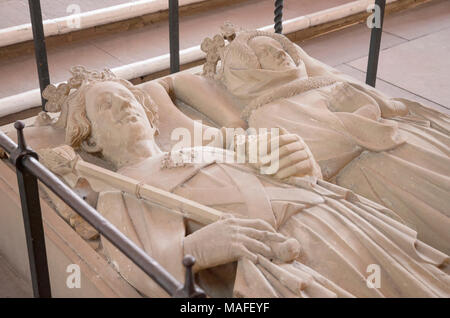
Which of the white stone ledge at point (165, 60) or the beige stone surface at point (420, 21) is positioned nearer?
the white stone ledge at point (165, 60)

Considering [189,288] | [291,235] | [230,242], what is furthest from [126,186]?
[189,288]

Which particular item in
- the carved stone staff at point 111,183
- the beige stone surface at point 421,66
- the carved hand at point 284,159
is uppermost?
the carved hand at point 284,159

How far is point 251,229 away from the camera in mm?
2148

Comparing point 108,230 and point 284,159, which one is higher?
point 108,230

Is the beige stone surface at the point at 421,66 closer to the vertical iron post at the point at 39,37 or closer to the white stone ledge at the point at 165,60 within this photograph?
the white stone ledge at the point at 165,60

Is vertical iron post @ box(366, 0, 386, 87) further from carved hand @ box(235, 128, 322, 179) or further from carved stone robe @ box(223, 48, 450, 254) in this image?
carved hand @ box(235, 128, 322, 179)

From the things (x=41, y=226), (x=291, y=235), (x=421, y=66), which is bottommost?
(x=421, y=66)

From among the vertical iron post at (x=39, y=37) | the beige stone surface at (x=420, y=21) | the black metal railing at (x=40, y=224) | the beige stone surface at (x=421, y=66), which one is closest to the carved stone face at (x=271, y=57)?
the vertical iron post at (x=39, y=37)

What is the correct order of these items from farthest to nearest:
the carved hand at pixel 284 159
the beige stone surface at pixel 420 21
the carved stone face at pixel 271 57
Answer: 1. the beige stone surface at pixel 420 21
2. the carved stone face at pixel 271 57
3. the carved hand at pixel 284 159

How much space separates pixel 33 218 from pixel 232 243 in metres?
0.65

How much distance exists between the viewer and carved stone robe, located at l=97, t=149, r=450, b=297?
6.91ft

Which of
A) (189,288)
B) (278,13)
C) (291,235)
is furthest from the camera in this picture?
(278,13)

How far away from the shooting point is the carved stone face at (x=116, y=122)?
2.60 metres

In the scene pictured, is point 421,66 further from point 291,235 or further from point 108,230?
point 108,230
